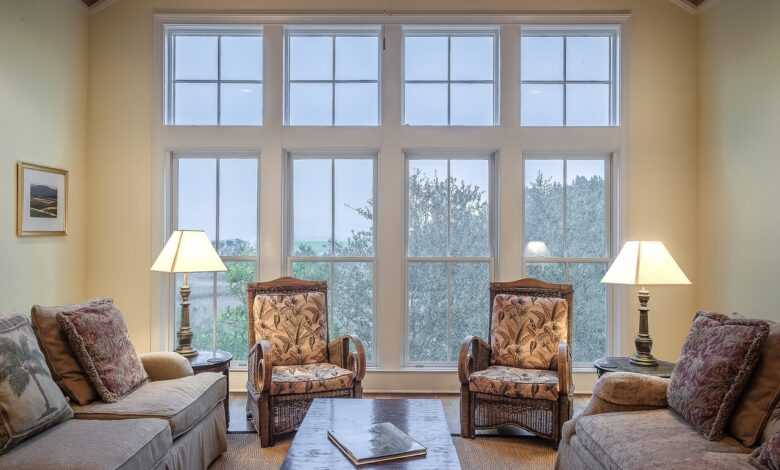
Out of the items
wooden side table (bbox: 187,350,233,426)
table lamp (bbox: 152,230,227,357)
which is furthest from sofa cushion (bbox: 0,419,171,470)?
table lamp (bbox: 152,230,227,357)

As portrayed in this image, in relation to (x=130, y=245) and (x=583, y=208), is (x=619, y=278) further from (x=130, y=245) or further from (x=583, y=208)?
(x=130, y=245)

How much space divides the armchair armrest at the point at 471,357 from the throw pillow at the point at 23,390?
2186 mm

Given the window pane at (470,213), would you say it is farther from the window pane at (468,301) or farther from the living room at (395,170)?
the window pane at (468,301)

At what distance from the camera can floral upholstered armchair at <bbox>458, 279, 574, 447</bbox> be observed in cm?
293

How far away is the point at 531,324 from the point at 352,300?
1.56 m

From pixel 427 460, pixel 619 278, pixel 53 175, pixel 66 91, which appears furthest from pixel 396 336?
pixel 66 91

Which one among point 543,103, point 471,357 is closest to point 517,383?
point 471,357

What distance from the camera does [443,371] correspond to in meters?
3.97

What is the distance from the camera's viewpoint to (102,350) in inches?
95.8

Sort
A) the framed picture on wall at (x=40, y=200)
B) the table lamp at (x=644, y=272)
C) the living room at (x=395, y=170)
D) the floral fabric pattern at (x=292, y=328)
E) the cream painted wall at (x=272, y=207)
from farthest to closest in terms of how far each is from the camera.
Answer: the cream painted wall at (x=272, y=207)
the living room at (x=395, y=170)
the floral fabric pattern at (x=292, y=328)
the framed picture on wall at (x=40, y=200)
the table lamp at (x=644, y=272)

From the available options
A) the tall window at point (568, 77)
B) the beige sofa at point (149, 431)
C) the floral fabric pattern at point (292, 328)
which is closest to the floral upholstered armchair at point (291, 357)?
the floral fabric pattern at point (292, 328)

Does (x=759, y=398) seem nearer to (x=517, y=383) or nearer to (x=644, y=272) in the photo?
(x=644, y=272)

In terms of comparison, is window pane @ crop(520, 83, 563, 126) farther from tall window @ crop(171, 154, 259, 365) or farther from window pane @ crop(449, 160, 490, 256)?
tall window @ crop(171, 154, 259, 365)

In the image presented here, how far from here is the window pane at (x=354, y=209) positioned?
13.4 feet
